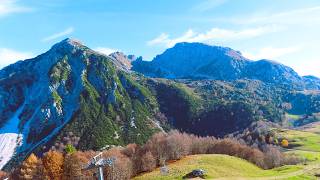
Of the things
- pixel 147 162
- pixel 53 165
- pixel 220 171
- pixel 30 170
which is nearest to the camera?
pixel 220 171

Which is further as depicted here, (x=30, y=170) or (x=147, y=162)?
Answer: (x=30, y=170)

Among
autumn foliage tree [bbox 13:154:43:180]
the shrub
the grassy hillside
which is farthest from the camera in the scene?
the shrub

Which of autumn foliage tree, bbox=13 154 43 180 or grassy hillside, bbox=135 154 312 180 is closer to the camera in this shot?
grassy hillside, bbox=135 154 312 180

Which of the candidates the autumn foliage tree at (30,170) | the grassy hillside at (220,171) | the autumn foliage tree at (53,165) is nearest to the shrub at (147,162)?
the grassy hillside at (220,171)

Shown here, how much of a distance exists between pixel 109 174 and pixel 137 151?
36486 mm

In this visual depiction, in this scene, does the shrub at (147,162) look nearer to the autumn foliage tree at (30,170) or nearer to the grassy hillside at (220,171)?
the grassy hillside at (220,171)

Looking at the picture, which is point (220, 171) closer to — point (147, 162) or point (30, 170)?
point (147, 162)

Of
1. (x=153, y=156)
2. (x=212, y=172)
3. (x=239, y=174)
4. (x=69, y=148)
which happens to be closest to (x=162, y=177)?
(x=212, y=172)

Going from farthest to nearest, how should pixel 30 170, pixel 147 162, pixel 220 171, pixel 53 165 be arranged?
pixel 30 170 < pixel 147 162 < pixel 53 165 < pixel 220 171

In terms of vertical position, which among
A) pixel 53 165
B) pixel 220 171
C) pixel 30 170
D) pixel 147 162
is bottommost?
pixel 220 171

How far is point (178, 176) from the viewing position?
128875 millimetres

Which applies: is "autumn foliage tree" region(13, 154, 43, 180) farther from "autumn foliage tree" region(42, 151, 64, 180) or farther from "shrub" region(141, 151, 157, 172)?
"shrub" region(141, 151, 157, 172)

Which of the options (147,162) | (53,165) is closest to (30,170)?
(53,165)

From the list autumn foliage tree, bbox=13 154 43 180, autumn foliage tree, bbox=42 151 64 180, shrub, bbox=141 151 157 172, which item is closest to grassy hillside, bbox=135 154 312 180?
shrub, bbox=141 151 157 172
